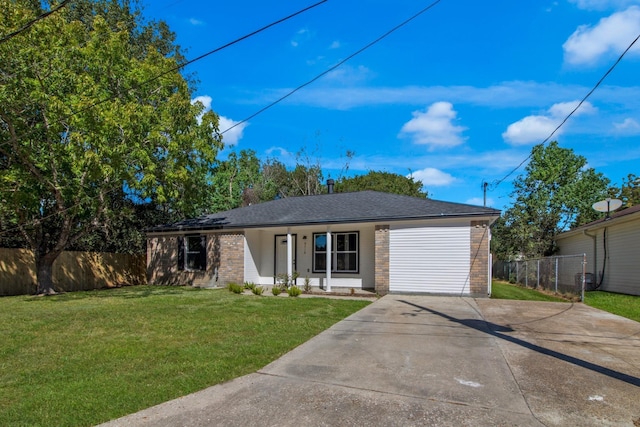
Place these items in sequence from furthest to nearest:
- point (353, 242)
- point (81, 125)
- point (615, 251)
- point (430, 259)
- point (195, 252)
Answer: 1. point (195, 252)
2. point (615, 251)
3. point (353, 242)
4. point (430, 259)
5. point (81, 125)

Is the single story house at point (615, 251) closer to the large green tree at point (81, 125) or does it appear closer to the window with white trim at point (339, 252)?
the window with white trim at point (339, 252)

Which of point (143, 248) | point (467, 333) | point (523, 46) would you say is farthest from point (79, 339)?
point (143, 248)

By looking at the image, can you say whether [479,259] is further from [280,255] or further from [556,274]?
[280,255]

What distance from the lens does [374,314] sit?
8.53 metres

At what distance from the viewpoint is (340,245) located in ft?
49.0

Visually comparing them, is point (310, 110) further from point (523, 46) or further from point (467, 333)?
point (467, 333)

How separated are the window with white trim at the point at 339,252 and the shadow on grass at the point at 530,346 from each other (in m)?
5.58

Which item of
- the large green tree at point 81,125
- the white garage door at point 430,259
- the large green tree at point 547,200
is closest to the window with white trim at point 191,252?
Answer: the large green tree at point 81,125

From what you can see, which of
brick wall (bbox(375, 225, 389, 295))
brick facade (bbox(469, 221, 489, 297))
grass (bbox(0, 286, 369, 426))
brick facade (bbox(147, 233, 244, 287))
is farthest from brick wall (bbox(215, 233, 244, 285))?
brick facade (bbox(469, 221, 489, 297))

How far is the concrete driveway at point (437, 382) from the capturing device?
328 cm

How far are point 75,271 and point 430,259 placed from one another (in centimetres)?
1449

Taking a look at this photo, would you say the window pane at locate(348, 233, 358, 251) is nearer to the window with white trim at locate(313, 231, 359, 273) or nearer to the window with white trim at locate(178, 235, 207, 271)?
the window with white trim at locate(313, 231, 359, 273)

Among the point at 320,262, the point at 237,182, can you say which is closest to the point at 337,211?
the point at 320,262

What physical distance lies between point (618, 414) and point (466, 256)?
8.60m
